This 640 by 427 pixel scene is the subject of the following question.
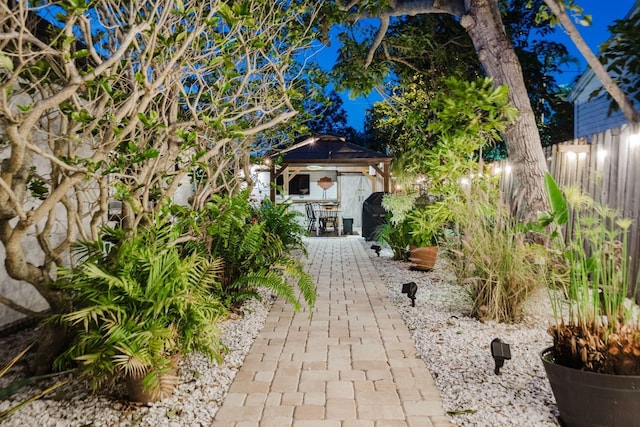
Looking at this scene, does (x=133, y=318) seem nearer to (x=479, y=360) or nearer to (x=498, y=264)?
(x=479, y=360)

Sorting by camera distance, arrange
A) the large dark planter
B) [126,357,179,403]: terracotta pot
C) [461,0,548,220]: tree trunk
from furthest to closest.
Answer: [461,0,548,220]: tree trunk
[126,357,179,403]: terracotta pot
the large dark planter

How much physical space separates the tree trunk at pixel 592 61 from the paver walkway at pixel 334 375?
12.5 feet

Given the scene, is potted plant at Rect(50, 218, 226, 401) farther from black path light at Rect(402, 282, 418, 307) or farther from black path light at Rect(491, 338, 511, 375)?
black path light at Rect(402, 282, 418, 307)

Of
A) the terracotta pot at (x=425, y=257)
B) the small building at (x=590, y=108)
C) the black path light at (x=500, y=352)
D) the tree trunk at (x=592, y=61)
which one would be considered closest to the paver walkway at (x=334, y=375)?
the black path light at (x=500, y=352)

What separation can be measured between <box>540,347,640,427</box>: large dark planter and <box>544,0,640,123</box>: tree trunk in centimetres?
435

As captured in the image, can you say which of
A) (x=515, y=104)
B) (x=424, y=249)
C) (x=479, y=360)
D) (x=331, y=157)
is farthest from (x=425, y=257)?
(x=331, y=157)

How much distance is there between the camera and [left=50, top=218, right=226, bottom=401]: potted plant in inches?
98.3

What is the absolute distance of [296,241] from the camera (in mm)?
6754

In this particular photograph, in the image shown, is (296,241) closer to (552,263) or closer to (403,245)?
(403,245)

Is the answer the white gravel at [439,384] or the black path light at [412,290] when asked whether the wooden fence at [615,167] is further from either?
the black path light at [412,290]

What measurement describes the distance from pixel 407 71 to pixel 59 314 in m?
8.75

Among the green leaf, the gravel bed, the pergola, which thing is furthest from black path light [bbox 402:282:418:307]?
the pergola

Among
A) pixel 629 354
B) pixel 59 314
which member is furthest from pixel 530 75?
pixel 59 314

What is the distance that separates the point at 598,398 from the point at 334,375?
164cm
